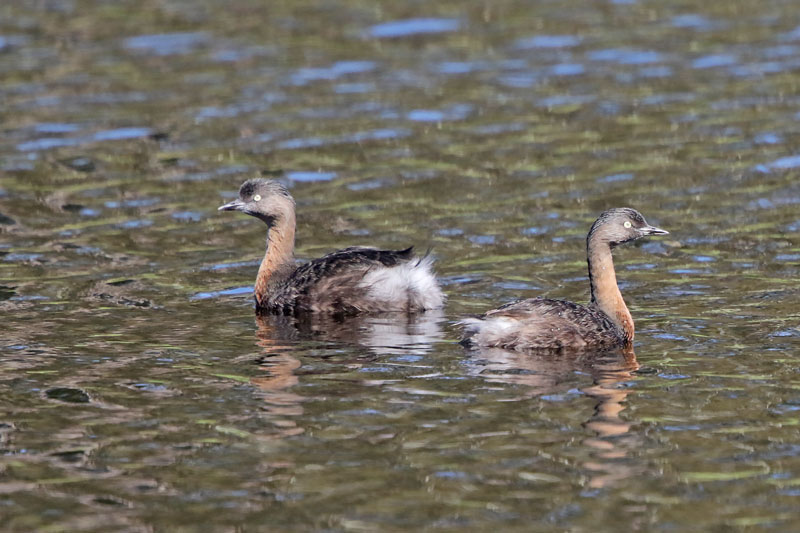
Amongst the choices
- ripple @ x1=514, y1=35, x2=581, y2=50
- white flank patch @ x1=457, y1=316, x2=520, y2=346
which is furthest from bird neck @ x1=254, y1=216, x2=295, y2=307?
ripple @ x1=514, y1=35, x2=581, y2=50

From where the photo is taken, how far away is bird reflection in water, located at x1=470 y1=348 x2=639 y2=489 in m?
8.38

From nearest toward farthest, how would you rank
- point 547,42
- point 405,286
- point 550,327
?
point 550,327 < point 405,286 < point 547,42

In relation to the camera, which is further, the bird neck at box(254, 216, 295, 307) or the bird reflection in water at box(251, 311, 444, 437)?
the bird neck at box(254, 216, 295, 307)

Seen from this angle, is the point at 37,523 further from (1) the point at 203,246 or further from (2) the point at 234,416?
(1) the point at 203,246

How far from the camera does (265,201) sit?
13.5 meters

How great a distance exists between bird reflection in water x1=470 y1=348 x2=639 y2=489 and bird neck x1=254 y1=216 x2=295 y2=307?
2828 mm

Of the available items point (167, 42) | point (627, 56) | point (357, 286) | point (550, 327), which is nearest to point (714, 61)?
point (627, 56)

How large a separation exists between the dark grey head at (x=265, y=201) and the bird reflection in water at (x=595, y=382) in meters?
3.32

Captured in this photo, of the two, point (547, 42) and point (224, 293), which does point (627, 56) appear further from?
point (224, 293)

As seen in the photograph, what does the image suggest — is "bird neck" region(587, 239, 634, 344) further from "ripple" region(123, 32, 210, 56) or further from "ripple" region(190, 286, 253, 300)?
"ripple" region(123, 32, 210, 56)

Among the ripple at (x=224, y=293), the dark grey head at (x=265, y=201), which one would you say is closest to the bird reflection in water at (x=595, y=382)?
the ripple at (x=224, y=293)

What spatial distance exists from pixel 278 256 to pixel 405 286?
1567 mm

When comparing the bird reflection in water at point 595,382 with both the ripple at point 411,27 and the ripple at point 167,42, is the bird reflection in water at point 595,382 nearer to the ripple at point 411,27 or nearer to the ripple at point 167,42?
the ripple at point 411,27

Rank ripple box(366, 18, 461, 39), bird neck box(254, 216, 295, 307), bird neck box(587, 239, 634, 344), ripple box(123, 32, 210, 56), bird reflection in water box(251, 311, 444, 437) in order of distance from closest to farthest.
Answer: bird reflection in water box(251, 311, 444, 437) < bird neck box(587, 239, 634, 344) < bird neck box(254, 216, 295, 307) < ripple box(123, 32, 210, 56) < ripple box(366, 18, 461, 39)
